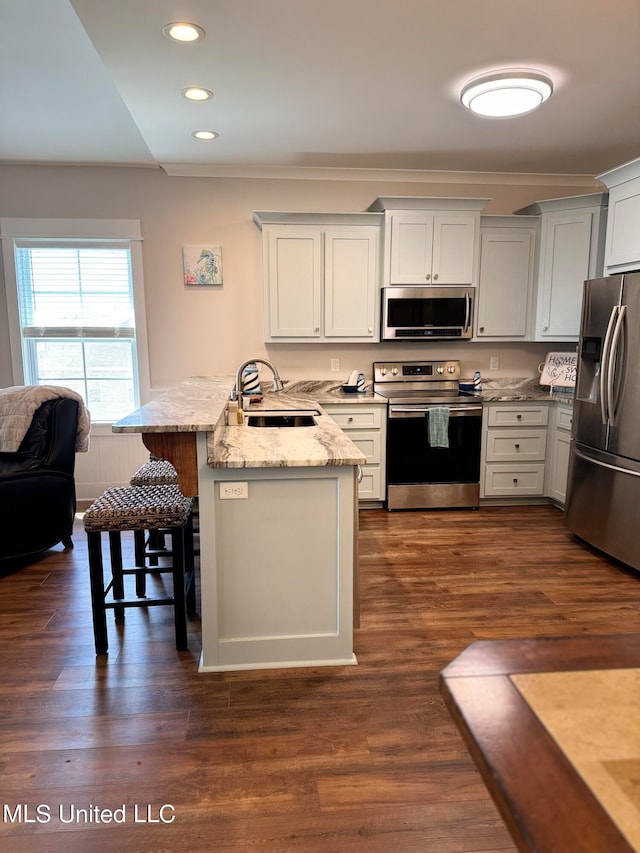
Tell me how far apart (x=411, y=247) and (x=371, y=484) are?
6.06 ft

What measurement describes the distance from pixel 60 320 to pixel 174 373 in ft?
3.26

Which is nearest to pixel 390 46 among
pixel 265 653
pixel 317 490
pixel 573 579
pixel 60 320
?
pixel 317 490

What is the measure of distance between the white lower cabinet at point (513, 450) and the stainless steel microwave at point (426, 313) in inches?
27.3

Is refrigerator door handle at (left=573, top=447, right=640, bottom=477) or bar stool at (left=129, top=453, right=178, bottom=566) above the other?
bar stool at (left=129, top=453, right=178, bottom=566)

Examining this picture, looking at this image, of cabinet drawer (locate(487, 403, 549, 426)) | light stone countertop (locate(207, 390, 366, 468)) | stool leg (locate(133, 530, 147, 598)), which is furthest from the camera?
cabinet drawer (locate(487, 403, 549, 426))

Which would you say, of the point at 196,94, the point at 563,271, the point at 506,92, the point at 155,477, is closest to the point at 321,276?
the point at 196,94

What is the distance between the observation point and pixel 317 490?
2100 millimetres

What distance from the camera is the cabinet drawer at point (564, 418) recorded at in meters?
3.92

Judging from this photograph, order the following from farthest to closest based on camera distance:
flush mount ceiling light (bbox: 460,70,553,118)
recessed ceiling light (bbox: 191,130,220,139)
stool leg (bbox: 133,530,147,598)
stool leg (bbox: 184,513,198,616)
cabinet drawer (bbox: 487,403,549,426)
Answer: cabinet drawer (bbox: 487,403,549,426)
recessed ceiling light (bbox: 191,130,220,139)
stool leg (bbox: 133,530,147,598)
flush mount ceiling light (bbox: 460,70,553,118)
stool leg (bbox: 184,513,198,616)

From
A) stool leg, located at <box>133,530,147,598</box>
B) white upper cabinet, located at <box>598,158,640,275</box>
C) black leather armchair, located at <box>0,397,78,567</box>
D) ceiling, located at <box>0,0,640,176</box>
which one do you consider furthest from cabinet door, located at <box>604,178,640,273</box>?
black leather armchair, located at <box>0,397,78,567</box>

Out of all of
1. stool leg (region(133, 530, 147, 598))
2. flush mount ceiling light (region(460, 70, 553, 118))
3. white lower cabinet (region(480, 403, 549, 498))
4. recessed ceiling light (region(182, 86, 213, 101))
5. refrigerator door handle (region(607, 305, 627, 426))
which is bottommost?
stool leg (region(133, 530, 147, 598))

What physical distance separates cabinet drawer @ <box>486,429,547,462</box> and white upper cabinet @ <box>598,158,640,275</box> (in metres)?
1.31

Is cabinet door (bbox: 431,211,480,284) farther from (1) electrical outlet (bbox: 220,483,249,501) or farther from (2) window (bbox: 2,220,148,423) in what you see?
(1) electrical outlet (bbox: 220,483,249,501)

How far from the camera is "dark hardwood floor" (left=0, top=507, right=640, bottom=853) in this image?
1.46 m
